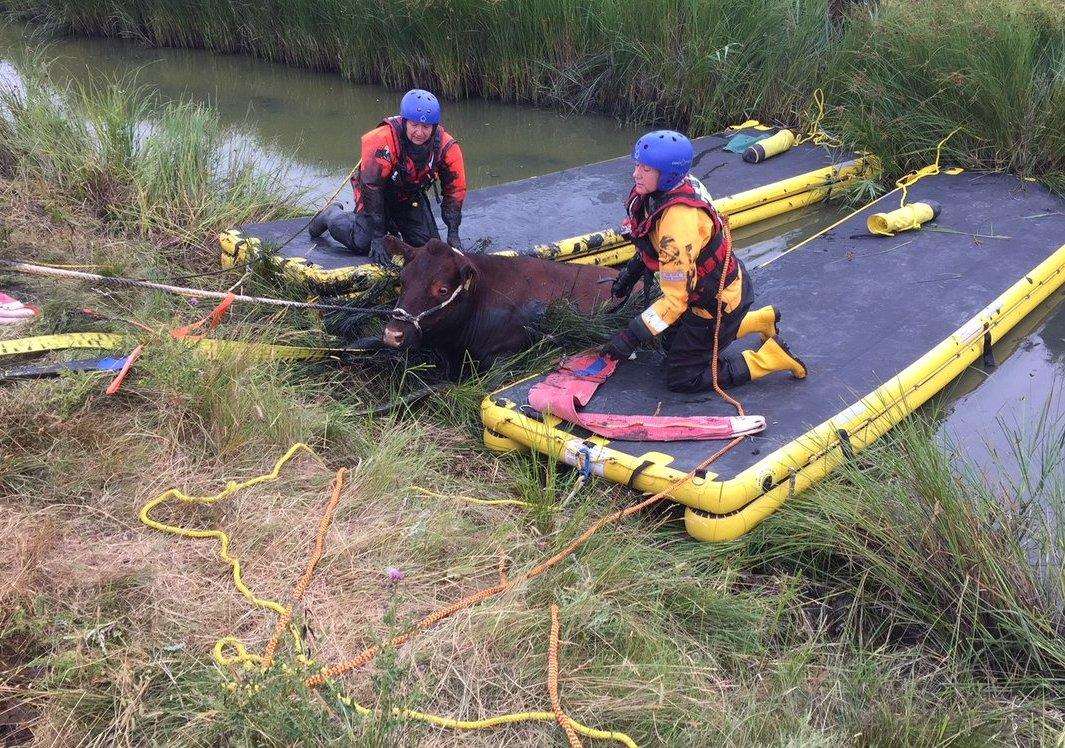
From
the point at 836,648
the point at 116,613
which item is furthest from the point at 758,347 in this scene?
the point at 116,613

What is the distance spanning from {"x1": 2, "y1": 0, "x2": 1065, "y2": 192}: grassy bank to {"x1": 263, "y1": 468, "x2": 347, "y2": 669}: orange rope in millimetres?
6749

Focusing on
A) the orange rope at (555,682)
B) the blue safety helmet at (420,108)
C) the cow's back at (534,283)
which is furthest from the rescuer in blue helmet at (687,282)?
the orange rope at (555,682)

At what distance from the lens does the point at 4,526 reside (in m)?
3.26

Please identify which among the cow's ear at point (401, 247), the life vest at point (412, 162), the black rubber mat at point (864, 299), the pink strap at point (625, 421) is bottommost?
the black rubber mat at point (864, 299)

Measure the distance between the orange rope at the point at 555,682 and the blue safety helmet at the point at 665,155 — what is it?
2.39 meters

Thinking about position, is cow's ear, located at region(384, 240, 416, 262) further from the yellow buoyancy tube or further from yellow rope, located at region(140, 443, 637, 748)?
the yellow buoyancy tube

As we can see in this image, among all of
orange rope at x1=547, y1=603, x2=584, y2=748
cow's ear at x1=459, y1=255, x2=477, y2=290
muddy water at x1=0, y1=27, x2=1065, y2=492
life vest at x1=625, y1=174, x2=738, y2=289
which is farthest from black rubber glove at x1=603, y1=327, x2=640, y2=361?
orange rope at x1=547, y1=603, x2=584, y2=748

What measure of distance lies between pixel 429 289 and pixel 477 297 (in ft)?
1.40

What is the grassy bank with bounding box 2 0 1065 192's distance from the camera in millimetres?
7949

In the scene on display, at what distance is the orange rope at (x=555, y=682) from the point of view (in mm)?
2896

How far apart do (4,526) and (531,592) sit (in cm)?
193

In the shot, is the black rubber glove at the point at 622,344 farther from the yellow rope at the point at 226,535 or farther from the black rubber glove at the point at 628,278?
the yellow rope at the point at 226,535

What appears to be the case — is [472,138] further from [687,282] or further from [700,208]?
[687,282]

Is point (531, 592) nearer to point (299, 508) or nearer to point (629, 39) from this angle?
point (299, 508)
